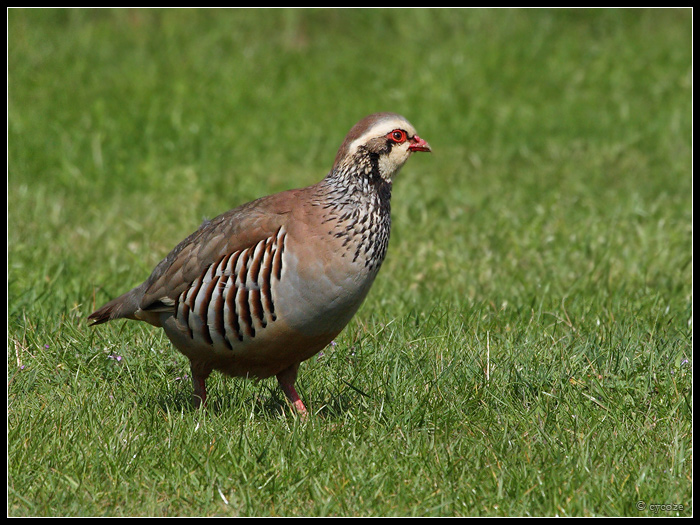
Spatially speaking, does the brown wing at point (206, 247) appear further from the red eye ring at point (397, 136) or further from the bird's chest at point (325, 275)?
the red eye ring at point (397, 136)

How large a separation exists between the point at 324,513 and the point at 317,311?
94cm

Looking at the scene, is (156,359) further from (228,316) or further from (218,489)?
(218,489)

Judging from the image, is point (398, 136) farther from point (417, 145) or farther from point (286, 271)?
point (286, 271)

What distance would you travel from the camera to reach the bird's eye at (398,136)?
14.9ft

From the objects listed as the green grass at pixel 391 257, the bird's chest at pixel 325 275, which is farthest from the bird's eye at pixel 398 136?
the green grass at pixel 391 257

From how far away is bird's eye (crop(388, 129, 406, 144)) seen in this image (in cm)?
454

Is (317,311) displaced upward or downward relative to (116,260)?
upward

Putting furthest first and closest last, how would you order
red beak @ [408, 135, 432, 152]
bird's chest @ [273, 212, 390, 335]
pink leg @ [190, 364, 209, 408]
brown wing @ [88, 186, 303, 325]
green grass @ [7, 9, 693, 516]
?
pink leg @ [190, 364, 209, 408]
red beak @ [408, 135, 432, 152]
brown wing @ [88, 186, 303, 325]
bird's chest @ [273, 212, 390, 335]
green grass @ [7, 9, 693, 516]

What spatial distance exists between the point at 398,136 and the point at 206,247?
1.03 m

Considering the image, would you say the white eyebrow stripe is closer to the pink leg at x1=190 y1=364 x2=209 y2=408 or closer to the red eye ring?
the red eye ring

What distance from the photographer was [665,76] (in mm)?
11242

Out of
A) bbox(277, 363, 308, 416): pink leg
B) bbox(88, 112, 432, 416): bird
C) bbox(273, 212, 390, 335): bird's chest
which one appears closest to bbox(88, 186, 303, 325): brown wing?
bbox(88, 112, 432, 416): bird

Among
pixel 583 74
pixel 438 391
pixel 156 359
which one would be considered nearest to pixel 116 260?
pixel 156 359

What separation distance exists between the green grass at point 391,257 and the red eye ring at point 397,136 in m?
1.10
